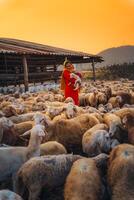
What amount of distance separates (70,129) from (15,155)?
2318 millimetres

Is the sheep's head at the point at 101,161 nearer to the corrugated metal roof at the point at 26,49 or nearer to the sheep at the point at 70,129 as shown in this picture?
the sheep at the point at 70,129

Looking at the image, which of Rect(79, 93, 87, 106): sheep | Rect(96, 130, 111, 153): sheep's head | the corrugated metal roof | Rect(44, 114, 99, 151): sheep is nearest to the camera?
Rect(96, 130, 111, 153): sheep's head

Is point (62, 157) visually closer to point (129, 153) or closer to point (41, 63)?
point (129, 153)

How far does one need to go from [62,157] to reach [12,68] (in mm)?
20664

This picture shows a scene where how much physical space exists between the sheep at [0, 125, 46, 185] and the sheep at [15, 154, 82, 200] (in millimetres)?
446

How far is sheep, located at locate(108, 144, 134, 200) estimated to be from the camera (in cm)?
532

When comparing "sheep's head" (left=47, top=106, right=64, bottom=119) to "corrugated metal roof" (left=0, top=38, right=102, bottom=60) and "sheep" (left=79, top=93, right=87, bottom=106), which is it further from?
"corrugated metal roof" (left=0, top=38, right=102, bottom=60)

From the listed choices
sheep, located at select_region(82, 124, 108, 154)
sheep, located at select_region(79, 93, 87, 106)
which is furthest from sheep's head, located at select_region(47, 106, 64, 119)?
sheep, located at select_region(79, 93, 87, 106)

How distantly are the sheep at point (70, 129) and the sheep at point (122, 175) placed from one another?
2846 millimetres

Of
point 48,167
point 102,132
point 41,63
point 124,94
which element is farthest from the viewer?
point 41,63

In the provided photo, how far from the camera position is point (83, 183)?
5.37 metres

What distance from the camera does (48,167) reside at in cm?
599

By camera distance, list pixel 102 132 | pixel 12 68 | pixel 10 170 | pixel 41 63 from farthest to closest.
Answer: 1. pixel 41 63
2. pixel 12 68
3. pixel 102 132
4. pixel 10 170

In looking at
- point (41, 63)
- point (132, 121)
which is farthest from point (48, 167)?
point (41, 63)
